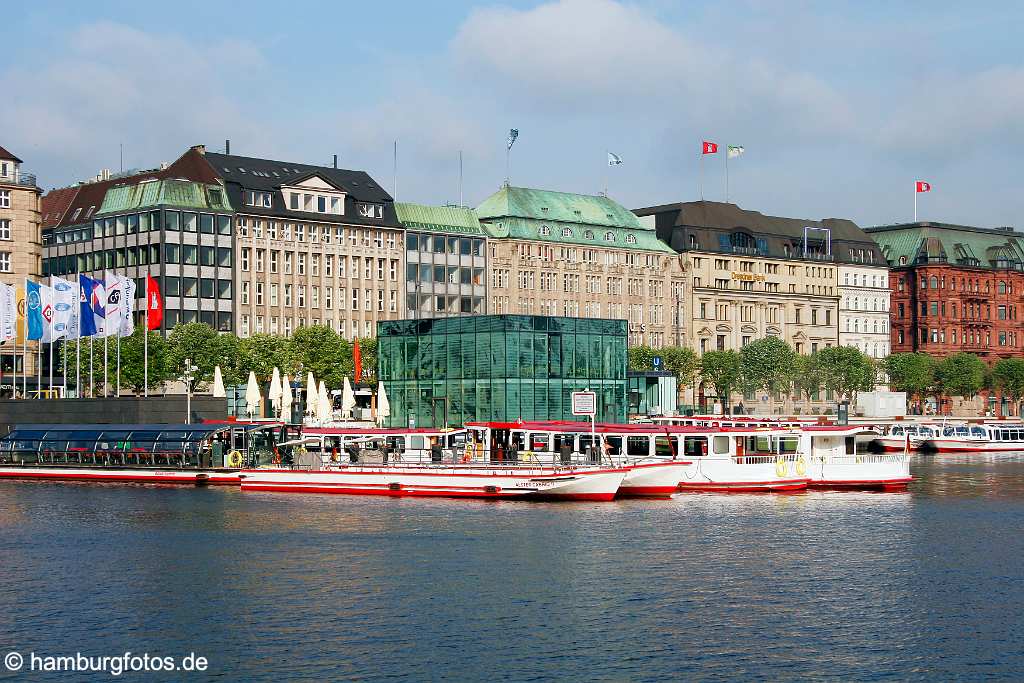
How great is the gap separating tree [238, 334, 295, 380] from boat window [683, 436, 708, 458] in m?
64.2

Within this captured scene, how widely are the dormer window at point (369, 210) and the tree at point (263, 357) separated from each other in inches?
1411

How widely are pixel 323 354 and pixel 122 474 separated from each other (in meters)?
55.7

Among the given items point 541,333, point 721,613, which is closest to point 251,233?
point 541,333

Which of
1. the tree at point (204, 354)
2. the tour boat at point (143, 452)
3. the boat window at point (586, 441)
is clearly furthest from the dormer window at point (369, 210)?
the boat window at point (586, 441)

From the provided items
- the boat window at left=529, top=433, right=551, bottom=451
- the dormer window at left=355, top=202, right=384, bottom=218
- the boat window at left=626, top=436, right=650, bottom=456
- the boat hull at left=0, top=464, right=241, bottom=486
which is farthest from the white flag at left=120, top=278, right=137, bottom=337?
the dormer window at left=355, top=202, right=384, bottom=218

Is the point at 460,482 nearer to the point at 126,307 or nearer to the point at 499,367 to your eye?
the point at 499,367

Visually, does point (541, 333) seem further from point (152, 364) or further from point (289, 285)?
point (289, 285)

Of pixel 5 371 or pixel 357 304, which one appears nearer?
pixel 5 371

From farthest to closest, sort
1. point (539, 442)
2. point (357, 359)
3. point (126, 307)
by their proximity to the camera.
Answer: point (357, 359) < point (126, 307) < point (539, 442)

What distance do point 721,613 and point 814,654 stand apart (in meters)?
6.44

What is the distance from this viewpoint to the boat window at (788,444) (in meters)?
108

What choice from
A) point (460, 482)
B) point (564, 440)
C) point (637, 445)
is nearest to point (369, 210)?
point (564, 440)

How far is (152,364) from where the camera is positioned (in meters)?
151

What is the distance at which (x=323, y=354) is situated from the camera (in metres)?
164
